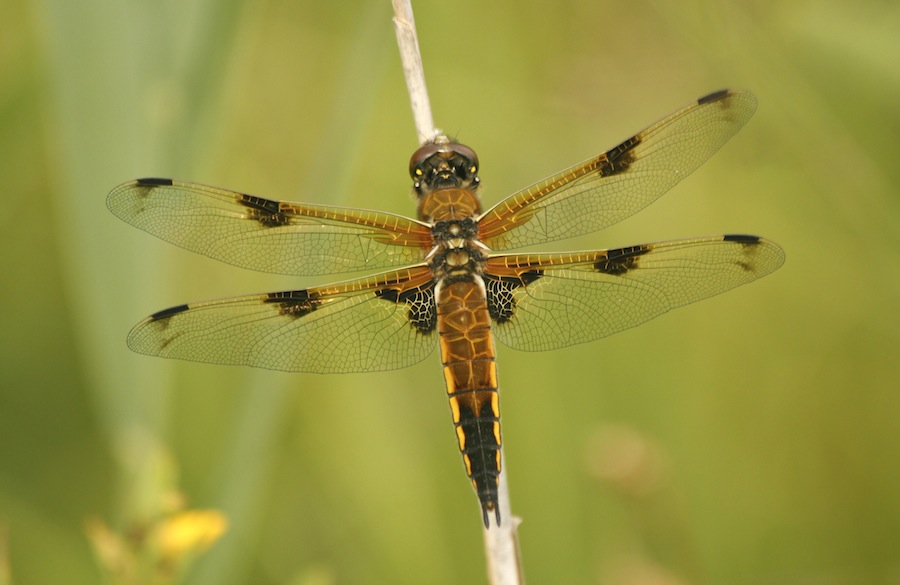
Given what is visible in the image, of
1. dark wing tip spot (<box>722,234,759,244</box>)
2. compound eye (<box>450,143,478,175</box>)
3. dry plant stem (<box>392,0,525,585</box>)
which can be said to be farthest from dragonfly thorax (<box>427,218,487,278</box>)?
dark wing tip spot (<box>722,234,759,244</box>)

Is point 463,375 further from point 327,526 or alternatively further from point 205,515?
point 327,526

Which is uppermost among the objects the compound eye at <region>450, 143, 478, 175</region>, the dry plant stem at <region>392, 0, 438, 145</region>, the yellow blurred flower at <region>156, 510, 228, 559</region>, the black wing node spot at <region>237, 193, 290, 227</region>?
the dry plant stem at <region>392, 0, 438, 145</region>

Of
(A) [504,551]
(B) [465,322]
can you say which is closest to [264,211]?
(B) [465,322]

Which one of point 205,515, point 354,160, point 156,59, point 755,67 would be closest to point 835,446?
point 755,67

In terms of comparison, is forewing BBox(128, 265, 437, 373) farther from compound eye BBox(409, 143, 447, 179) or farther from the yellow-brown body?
compound eye BBox(409, 143, 447, 179)

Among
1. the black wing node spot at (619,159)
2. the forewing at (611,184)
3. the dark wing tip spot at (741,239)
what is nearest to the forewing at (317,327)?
the forewing at (611,184)
